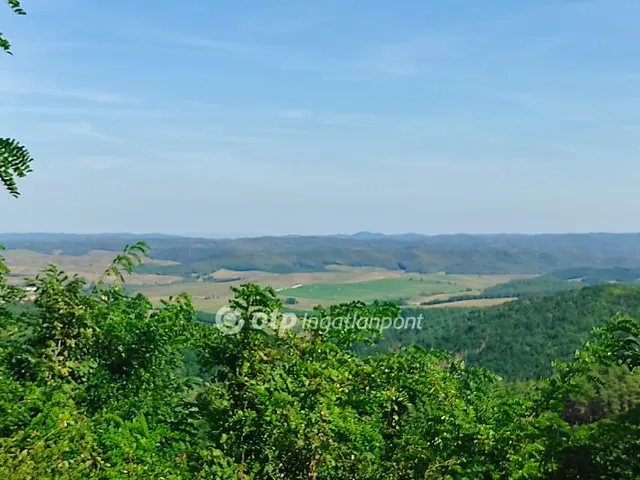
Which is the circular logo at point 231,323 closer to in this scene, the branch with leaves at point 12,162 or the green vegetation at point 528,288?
the branch with leaves at point 12,162

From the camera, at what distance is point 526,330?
7931 centimetres

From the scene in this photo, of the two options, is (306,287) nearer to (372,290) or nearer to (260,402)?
(372,290)

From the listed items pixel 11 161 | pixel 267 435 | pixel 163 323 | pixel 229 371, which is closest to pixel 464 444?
pixel 267 435

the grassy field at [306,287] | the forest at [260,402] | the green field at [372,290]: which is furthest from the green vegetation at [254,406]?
the green field at [372,290]

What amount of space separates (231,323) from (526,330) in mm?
79220

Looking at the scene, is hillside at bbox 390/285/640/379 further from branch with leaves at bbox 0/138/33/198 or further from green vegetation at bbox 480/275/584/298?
branch with leaves at bbox 0/138/33/198

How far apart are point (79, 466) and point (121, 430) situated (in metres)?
0.67

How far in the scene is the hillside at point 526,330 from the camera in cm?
6781

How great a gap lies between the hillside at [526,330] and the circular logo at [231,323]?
57159 mm

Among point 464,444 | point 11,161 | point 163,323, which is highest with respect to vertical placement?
point 11,161

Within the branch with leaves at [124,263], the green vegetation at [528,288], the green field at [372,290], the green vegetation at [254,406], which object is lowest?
the green field at [372,290]

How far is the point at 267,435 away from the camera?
5637mm

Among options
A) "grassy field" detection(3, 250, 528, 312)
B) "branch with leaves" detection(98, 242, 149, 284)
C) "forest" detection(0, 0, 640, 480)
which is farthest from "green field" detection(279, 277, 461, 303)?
"forest" detection(0, 0, 640, 480)

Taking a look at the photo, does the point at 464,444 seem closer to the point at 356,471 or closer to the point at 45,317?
the point at 356,471
